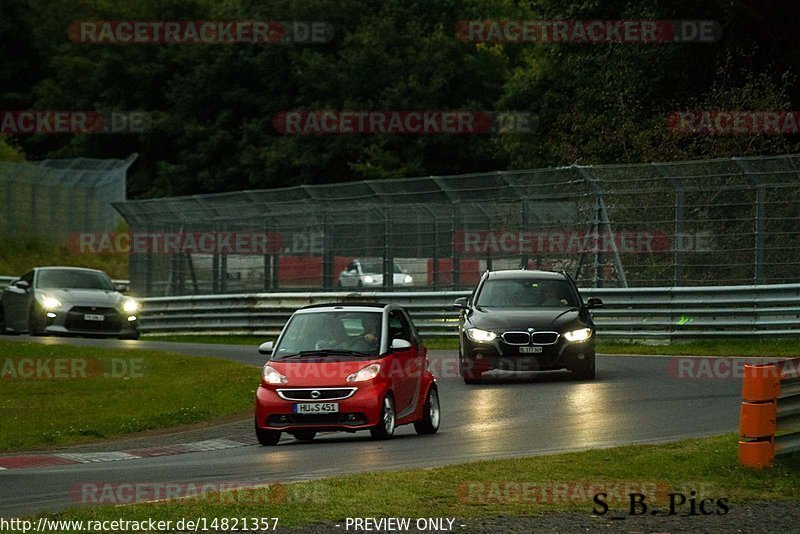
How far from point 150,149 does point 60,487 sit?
68520mm

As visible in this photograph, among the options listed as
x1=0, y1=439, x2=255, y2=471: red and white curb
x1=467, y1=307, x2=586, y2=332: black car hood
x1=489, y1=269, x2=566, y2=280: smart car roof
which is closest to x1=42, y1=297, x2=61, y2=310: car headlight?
x1=489, y1=269, x2=566, y2=280: smart car roof

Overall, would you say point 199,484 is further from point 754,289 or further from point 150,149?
point 150,149

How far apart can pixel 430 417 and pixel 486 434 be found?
745 mm

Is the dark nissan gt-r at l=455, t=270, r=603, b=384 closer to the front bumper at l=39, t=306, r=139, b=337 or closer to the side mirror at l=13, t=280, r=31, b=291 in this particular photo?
the front bumper at l=39, t=306, r=139, b=337

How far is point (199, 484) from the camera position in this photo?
39.7 feet

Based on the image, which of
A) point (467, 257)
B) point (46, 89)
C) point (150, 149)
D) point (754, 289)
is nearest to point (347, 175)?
point (150, 149)

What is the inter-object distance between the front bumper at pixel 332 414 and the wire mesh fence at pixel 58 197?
1307 inches

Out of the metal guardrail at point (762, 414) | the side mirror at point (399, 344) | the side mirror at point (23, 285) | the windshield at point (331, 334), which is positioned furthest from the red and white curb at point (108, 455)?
the side mirror at point (23, 285)

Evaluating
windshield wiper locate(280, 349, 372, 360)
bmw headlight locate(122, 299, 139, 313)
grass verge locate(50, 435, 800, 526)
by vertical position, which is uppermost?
windshield wiper locate(280, 349, 372, 360)

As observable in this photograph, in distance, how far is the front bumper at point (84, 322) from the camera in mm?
32656

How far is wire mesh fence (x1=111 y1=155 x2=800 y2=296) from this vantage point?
90.4 ft

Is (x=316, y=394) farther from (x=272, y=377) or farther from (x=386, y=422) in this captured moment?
(x=386, y=422)

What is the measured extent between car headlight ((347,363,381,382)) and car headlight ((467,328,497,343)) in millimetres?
6013

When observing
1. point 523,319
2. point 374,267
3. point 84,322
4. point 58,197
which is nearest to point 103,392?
point 523,319
